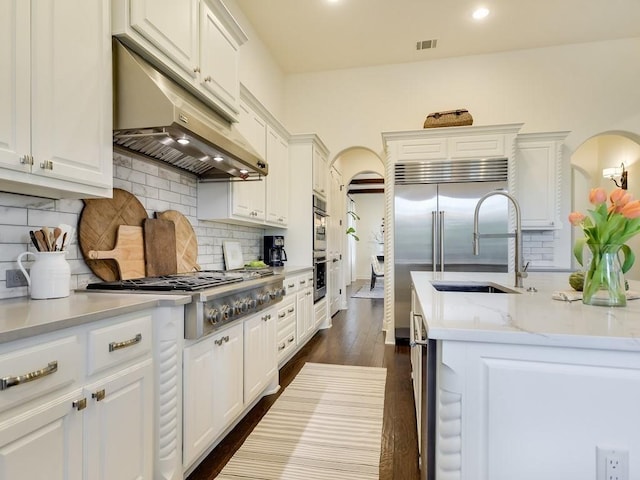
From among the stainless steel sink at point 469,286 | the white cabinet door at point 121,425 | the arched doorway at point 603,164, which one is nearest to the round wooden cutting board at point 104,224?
the white cabinet door at point 121,425

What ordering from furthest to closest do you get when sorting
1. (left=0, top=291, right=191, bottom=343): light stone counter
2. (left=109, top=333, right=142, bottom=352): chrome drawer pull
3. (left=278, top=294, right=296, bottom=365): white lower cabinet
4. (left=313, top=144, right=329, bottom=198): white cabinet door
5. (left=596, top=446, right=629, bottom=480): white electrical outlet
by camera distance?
(left=313, top=144, right=329, bottom=198): white cabinet door
(left=278, top=294, right=296, bottom=365): white lower cabinet
(left=109, top=333, right=142, bottom=352): chrome drawer pull
(left=0, top=291, right=191, bottom=343): light stone counter
(left=596, top=446, right=629, bottom=480): white electrical outlet

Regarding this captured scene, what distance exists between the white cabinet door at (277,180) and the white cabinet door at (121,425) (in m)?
2.44

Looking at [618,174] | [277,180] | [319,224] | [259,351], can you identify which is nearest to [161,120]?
[259,351]

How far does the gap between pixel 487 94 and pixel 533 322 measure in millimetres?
4625

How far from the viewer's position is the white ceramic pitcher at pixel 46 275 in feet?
4.93

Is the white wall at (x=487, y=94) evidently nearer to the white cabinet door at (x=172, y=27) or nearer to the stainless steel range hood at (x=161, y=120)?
the stainless steel range hood at (x=161, y=120)

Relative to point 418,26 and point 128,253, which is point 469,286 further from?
point 418,26

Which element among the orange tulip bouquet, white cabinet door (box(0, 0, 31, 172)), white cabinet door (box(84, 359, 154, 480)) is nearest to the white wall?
the orange tulip bouquet

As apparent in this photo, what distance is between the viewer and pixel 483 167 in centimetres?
416

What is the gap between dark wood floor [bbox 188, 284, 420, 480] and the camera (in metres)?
1.92

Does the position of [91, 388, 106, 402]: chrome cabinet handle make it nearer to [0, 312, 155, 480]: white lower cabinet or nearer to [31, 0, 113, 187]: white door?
[0, 312, 155, 480]: white lower cabinet

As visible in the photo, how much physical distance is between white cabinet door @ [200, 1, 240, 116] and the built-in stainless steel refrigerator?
91.1 inches

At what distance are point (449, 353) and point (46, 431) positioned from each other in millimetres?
1219

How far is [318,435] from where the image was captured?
221 centimetres
